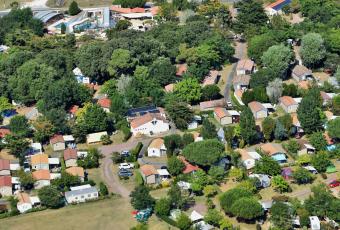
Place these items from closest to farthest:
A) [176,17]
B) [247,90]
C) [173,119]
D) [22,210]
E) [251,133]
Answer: [22,210], [251,133], [173,119], [247,90], [176,17]

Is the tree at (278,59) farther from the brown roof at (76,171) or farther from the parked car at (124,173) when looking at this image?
the brown roof at (76,171)

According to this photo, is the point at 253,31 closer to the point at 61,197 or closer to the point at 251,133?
the point at 251,133

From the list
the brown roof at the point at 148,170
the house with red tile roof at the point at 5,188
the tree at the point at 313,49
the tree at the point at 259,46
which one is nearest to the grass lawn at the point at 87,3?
the tree at the point at 259,46

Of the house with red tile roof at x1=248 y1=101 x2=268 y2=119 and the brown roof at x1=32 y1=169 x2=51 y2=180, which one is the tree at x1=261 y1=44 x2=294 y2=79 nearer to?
the house with red tile roof at x1=248 y1=101 x2=268 y2=119

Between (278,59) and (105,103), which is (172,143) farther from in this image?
(278,59)

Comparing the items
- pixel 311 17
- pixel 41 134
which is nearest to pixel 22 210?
pixel 41 134

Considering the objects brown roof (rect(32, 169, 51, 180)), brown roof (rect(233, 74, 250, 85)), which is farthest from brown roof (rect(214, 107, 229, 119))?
brown roof (rect(32, 169, 51, 180))
